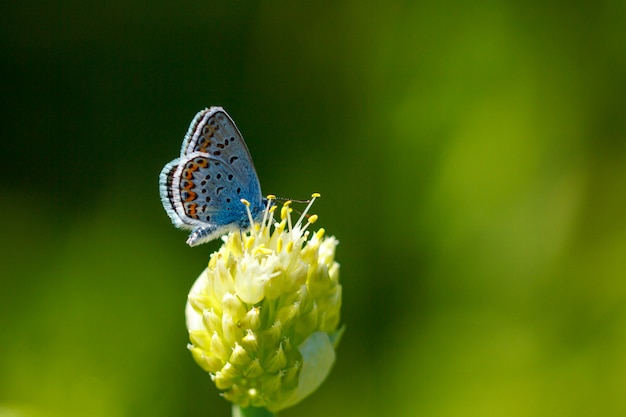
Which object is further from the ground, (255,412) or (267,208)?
(267,208)

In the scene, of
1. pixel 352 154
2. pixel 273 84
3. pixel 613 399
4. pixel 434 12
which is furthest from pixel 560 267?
pixel 273 84

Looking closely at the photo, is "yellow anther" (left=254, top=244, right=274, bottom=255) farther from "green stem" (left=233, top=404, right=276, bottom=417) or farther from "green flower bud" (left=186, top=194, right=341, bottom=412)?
"green stem" (left=233, top=404, right=276, bottom=417)

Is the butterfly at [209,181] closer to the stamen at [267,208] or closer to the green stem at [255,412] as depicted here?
the stamen at [267,208]

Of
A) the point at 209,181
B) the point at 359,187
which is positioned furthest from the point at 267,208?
the point at 359,187

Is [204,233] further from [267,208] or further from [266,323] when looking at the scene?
[266,323]

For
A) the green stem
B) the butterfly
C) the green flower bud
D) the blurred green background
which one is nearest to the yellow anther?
the green flower bud

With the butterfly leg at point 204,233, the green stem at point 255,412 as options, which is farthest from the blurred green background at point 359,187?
the green stem at point 255,412

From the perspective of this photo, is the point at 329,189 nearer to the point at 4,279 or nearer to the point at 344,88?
the point at 344,88
